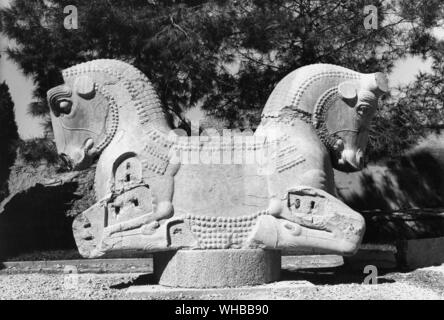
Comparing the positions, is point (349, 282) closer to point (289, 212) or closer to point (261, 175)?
point (289, 212)

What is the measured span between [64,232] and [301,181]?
641 centimetres

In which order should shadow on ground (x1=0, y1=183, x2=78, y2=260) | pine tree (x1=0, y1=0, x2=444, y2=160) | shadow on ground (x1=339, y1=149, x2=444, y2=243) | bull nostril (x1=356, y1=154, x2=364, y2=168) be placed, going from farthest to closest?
shadow on ground (x1=339, y1=149, x2=444, y2=243), shadow on ground (x1=0, y1=183, x2=78, y2=260), pine tree (x1=0, y1=0, x2=444, y2=160), bull nostril (x1=356, y1=154, x2=364, y2=168)

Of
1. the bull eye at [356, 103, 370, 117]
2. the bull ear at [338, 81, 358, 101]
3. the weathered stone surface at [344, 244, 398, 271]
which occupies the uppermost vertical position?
the bull ear at [338, 81, 358, 101]

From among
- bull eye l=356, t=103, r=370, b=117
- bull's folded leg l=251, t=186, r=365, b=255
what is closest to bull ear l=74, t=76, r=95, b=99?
bull's folded leg l=251, t=186, r=365, b=255

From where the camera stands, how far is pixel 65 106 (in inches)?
206

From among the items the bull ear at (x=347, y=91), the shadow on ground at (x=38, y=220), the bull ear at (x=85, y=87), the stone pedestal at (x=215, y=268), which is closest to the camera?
the stone pedestal at (x=215, y=268)

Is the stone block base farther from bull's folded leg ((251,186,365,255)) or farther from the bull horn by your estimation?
the bull horn

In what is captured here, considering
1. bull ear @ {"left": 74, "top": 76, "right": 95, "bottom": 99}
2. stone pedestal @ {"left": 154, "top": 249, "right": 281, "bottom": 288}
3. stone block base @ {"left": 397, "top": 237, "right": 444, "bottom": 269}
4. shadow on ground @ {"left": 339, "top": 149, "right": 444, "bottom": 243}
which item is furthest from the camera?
shadow on ground @ {"left": 339, "top": 149, "right": 444, "bottom": 243}

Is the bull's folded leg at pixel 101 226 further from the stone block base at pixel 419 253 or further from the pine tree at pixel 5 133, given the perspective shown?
the pine tree at pixel 5 133

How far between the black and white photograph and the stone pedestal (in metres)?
0.01

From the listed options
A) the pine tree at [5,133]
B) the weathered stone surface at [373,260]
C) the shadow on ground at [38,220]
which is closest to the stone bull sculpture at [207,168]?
the weathered stone surface at [373,260]

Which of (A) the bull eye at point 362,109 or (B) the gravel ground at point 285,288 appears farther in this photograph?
(A) the bull eye at point 362,109

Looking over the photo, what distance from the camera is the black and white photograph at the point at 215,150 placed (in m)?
4.92

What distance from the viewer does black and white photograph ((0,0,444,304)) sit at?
16.1 feet
